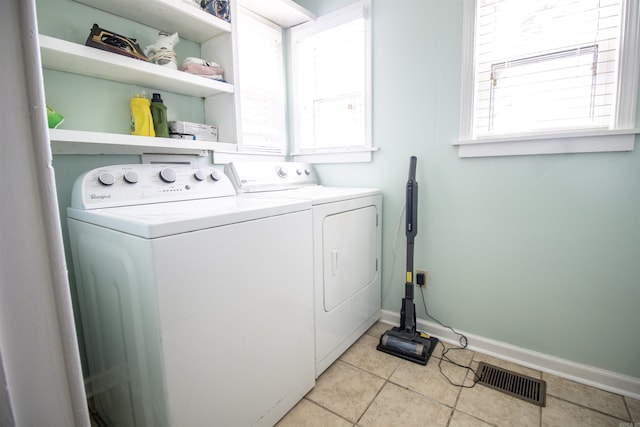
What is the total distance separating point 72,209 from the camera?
4.06 ft

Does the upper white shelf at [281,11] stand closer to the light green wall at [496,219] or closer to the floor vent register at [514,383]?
the light green wall at [496,219]

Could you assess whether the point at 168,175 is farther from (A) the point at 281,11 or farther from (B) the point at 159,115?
(A) the point at 281,11

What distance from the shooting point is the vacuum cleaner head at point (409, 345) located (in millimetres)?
1734

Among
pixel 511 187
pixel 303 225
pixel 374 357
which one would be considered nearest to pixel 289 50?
pixel 303 225

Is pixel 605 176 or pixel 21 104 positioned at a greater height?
pixel 21 104

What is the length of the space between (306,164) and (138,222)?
62.4 inches

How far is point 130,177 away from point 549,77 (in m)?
2.07

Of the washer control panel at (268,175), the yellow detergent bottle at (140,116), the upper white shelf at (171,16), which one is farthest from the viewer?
the washer control panel at (268,175)

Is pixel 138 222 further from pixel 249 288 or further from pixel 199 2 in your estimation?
pixel 199 2

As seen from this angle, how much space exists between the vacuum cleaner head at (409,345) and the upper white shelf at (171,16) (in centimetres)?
→ 205

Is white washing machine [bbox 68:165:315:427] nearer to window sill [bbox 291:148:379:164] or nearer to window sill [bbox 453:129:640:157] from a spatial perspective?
window sill [bbox 291:148:379:164]

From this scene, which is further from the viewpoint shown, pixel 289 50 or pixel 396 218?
pixel 289 50

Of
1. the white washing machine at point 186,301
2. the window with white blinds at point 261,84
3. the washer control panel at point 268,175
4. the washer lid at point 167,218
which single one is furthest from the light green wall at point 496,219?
the washer lid at point 167,218

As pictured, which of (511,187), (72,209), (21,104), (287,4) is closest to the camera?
(21,104)
